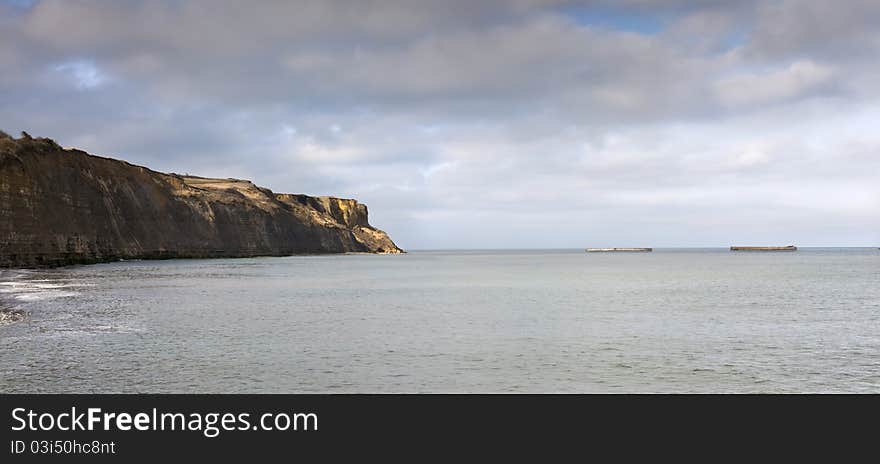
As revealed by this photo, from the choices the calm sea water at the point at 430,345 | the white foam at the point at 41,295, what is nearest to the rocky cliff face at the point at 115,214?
the white foam at the point at 41,295

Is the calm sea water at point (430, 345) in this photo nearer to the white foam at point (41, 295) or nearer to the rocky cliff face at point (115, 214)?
the white foam at point (41, 295)

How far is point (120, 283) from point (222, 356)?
35.6 meters

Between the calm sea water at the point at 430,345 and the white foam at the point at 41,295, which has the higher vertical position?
the white foam at the point at 41,295

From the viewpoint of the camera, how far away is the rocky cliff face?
68.0 metres

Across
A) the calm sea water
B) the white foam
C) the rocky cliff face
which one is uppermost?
the rocky cliff face

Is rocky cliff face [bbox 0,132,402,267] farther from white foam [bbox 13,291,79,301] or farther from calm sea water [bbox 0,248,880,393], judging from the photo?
calm sea water [bbox 0,248,880,393]

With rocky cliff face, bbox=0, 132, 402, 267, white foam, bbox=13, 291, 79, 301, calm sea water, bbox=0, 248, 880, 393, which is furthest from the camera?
rocky cliff face, bbox=0, 132, 402, 267

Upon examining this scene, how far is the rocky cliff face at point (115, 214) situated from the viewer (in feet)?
223

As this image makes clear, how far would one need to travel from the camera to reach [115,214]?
316ft

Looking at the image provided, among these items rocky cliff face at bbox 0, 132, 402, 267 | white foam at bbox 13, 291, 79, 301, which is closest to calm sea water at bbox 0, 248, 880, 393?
white foam at bbox 13, 291, 79, 301

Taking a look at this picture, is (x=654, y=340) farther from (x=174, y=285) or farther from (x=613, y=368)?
(x=174, y=285)

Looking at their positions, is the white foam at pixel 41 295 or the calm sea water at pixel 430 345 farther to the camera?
the white foam at pixel 41 295
